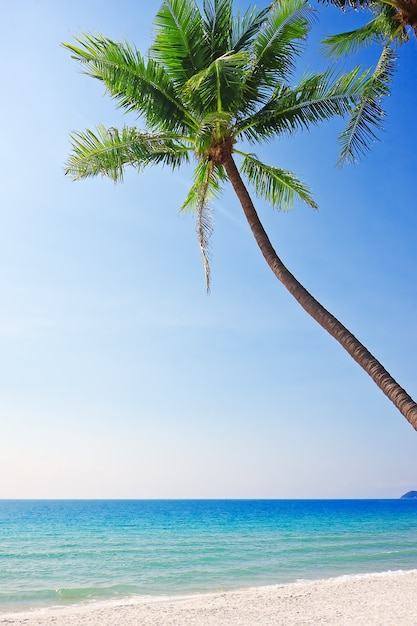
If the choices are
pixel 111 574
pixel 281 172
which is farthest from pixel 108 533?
pixel 281 172

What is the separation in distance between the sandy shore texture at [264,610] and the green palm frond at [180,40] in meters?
9.62

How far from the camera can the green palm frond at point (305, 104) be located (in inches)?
323

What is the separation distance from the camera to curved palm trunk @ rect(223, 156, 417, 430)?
562cm

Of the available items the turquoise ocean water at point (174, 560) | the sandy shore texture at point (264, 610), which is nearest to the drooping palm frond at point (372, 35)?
the sandy shore texture at point (264, 610)

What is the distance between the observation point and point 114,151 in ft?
28.3

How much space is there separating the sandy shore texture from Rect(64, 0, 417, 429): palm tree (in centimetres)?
671

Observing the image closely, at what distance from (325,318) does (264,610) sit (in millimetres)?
7243

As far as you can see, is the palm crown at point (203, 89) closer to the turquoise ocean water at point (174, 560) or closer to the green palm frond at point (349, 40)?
the green palm frond at point (349, 40)

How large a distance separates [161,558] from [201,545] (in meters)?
5.21

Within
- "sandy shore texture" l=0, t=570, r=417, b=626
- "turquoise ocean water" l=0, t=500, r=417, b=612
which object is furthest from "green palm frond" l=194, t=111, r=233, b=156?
"turquoise ocean water" l=0, t=500, r=417, b=612

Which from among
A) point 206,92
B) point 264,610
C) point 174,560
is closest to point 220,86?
point 206,92

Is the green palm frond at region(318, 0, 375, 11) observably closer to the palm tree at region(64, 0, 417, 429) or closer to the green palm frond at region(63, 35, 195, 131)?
the palm tree at region(64, 0, 417, 429)

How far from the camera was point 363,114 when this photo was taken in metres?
8.04

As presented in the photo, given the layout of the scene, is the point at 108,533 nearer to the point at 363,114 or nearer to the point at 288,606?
the point at 288,606
